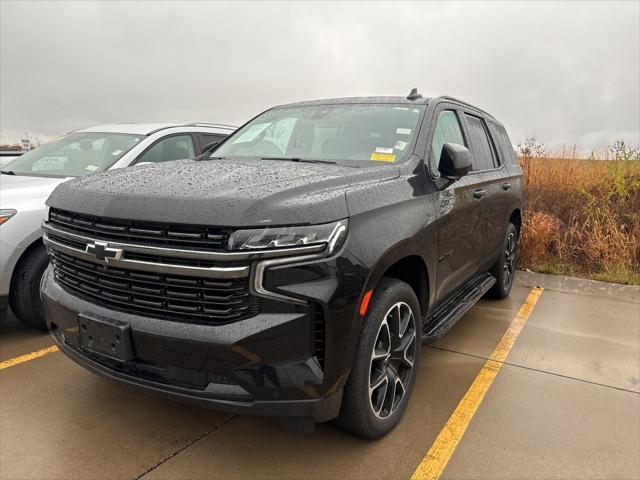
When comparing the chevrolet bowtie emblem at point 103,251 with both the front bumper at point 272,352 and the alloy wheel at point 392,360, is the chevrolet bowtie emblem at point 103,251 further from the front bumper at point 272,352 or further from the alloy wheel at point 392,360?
the alloy wheel at point 392,360

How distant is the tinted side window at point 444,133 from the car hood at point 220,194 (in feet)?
1.88

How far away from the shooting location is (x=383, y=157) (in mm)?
2963

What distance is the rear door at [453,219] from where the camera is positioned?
3.04m

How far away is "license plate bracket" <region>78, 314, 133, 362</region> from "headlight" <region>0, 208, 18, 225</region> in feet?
5.55

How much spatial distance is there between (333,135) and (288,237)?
5.06ft

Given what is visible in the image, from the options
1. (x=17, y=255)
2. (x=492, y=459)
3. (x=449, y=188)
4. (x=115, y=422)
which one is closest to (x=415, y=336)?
(x=492, y=459)

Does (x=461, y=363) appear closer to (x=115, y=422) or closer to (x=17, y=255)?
(x=115, y=422)

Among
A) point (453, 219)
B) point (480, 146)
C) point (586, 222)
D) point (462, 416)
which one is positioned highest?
point (480, 146)

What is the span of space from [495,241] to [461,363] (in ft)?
4.43

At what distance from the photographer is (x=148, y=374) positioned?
2.13 meters

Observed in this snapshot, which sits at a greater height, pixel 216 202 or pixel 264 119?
pixel 264 119

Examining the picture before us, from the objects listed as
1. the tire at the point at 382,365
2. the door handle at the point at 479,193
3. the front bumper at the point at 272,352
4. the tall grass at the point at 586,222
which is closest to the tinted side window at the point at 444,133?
the door handle at the point at 479,193

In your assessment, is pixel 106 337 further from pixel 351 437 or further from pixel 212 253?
pixel 351 437

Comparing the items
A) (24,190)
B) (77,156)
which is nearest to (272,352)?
(24,190)
